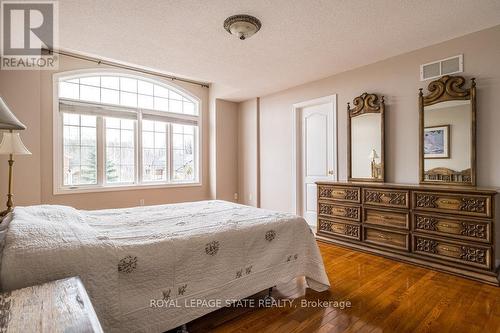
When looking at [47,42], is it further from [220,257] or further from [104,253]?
[220,257]

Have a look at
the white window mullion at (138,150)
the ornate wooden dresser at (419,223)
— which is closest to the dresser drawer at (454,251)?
the ornate wooden dresser at (419,223)

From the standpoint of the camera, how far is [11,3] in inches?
92.8

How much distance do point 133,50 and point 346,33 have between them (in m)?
2.57

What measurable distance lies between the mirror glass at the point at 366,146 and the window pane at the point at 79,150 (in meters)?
4.13

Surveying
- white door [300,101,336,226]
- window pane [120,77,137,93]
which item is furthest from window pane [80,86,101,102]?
white door [300,101,336,226]

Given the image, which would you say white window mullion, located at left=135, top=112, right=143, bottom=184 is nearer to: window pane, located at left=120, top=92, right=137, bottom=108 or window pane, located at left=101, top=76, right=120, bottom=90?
window pane, located at left=120, top=92, right=137, bottom=108

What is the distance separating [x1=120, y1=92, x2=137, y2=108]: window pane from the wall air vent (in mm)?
4478

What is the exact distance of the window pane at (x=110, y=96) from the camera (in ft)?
14.3

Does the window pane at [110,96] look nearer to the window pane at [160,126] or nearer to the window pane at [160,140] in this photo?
the window pane at [160,126]

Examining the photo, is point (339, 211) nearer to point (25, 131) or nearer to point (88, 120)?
point (88, 120)

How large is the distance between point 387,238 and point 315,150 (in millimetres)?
1846

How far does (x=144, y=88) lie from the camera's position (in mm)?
4809

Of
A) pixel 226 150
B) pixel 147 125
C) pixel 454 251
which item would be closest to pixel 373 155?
pixel 454 251

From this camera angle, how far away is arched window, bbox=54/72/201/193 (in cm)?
402
